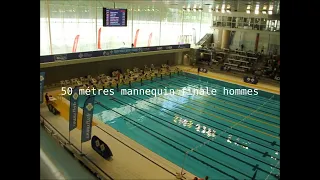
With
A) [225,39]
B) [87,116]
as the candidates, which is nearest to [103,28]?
[225,39]

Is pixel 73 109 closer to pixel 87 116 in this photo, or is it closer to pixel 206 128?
pixel 87 116

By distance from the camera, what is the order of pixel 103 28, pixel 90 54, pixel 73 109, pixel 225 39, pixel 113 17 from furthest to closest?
pixel 225 39 < pixel 103 28 < pixel 113 17 < pixel 90 54 < pixel 73 109

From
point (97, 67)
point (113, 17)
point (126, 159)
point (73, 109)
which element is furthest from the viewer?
point (97, 67)

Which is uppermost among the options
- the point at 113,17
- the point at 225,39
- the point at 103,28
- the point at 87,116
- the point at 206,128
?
the point at 113,17

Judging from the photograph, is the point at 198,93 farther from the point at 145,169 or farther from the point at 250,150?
the point at 145,169

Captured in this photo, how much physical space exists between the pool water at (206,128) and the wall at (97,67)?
2474 mm

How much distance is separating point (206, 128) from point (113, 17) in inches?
331

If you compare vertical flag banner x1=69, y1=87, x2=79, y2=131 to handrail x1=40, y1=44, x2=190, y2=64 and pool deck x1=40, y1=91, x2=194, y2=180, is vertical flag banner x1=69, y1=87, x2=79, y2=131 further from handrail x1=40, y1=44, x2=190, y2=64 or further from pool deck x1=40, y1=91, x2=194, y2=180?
handrail x1=40, y1=44, x2=190, y2=64

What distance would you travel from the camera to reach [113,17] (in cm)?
1474

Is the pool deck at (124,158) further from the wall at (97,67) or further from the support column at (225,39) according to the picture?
the support column at (225,39)

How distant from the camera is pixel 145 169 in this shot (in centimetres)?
706

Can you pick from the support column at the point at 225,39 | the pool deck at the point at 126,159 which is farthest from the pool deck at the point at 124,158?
the support column at the point at 225,39

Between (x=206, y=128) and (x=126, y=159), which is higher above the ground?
(x=206, y=128)

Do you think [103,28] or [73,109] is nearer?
[73,109]
